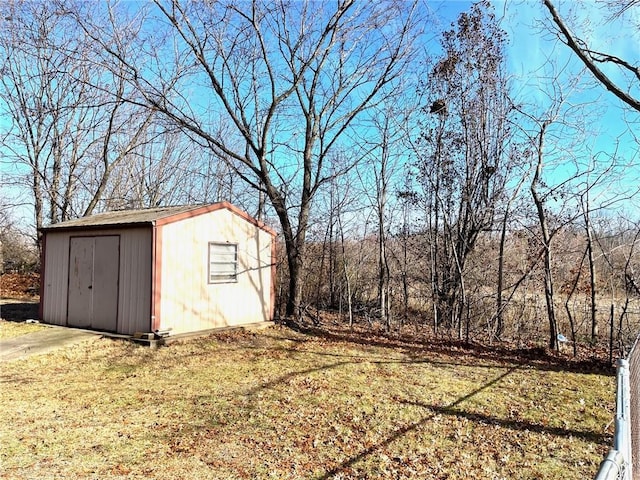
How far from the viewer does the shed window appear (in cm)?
932

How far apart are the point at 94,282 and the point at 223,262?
2.59m

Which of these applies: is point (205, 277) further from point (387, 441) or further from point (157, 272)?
point (387, 441)

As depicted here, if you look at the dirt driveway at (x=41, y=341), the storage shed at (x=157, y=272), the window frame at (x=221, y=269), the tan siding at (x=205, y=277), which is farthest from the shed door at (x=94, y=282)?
the window frame at (x=221, y=269)

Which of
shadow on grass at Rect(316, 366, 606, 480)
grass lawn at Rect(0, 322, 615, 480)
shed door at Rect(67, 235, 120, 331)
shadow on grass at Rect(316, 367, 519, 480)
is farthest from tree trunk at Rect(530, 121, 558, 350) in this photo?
shed door at Rect(67, 235, 120, 331)

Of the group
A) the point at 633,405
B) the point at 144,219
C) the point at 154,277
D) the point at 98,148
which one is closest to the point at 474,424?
the point at 633,405

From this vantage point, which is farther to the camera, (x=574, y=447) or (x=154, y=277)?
(x=154, y=277)

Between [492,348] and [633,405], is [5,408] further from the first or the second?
[492,348]

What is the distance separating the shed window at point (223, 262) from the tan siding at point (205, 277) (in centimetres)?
11

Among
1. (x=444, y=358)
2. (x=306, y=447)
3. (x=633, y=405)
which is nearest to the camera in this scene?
(x=633, y=405)

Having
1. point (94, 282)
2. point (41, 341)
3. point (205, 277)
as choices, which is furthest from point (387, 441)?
point (94, 282)

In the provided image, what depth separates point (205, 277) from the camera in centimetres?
911

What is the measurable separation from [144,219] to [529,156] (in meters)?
9.44

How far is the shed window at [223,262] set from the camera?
9320mm

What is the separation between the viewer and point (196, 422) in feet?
15.0
